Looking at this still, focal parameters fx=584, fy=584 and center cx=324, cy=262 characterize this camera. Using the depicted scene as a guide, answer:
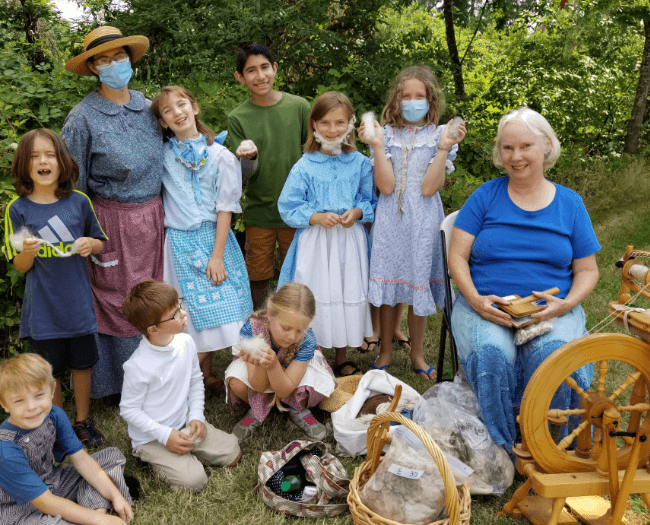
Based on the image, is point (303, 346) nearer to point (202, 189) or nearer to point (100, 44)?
point (202, 189)

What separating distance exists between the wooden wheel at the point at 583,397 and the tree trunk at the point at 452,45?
503cm

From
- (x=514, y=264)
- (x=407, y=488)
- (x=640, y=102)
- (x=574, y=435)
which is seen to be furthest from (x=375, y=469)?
(x=640, y=102)

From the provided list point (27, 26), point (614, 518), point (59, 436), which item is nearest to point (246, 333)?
point (59, 436)

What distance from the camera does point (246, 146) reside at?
140 inches

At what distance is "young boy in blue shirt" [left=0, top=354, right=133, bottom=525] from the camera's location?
231cm

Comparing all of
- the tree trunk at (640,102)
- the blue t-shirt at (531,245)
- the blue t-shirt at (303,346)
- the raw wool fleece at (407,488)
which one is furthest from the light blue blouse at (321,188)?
the tree trunk at (640,102)

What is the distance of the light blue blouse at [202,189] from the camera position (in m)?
3.38

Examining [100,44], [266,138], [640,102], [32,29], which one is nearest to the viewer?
[100,44]

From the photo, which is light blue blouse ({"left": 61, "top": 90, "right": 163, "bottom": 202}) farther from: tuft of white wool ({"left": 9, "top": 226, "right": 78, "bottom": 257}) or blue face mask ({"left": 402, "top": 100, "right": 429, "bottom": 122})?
blue face mask ({"left": 402, "top": 100, "right": 429, "bottom": 122})

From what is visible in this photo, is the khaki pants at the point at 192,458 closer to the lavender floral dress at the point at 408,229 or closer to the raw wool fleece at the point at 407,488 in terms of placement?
the raw wool fleece at the point at 407,488

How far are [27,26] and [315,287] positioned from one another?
5.57m

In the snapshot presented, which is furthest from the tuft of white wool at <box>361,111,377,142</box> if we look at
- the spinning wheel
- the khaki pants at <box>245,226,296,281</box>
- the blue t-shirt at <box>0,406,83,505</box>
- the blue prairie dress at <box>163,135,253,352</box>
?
the blue t-shirt at <box>0,406,83,505</box>

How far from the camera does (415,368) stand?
395cm

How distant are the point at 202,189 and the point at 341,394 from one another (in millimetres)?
1445
